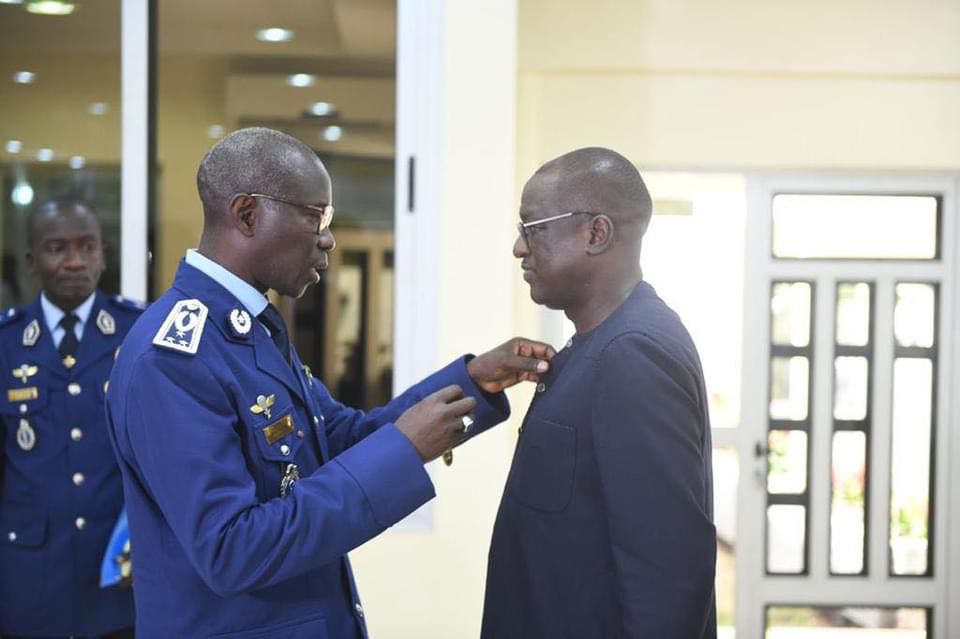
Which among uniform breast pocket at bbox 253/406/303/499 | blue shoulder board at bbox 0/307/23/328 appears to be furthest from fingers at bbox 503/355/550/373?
blue shoulder board at bbox 0/307/23/328

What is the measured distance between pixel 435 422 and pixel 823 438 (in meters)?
3.92

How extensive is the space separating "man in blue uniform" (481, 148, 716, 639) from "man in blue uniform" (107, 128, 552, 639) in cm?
19

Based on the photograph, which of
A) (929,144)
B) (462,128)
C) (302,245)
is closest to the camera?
(302,245)

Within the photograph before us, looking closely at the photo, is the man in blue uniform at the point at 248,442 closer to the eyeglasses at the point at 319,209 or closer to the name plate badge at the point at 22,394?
the eyeglasses at the point at 319,209

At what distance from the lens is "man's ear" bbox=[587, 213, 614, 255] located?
183 cm

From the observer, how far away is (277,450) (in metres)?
1.66

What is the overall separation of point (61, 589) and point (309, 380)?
1136 mm

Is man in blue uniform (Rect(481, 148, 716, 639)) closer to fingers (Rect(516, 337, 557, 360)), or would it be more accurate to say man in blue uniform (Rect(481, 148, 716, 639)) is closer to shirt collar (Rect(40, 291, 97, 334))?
fingers (Rect(516, 337, 557, 360))

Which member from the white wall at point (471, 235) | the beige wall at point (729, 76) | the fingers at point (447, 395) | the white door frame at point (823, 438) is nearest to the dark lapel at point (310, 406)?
the fingers at point (447, 395)

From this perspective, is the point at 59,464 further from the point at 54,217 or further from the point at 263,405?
the point at 263,405

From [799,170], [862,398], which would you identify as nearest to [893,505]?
[862,398]

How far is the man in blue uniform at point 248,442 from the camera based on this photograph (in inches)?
59.7

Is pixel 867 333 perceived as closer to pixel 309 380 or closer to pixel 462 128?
pixel 462 128

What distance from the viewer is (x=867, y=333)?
205 inches
